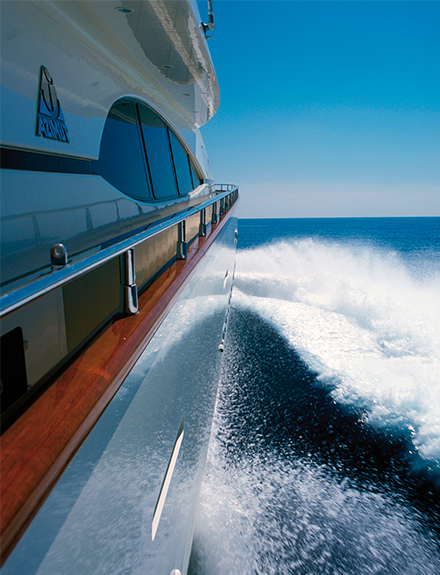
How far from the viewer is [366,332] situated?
7.26 meters

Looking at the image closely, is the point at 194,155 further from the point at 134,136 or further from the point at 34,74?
the point at 34,74

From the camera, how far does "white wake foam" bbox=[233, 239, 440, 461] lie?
4.68 m

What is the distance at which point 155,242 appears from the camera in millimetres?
2246

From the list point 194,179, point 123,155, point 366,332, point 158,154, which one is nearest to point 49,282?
point 123,155

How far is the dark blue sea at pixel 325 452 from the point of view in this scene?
2838 millimetres

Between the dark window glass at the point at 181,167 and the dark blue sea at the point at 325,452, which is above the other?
the dark window glass at the point at 181,167

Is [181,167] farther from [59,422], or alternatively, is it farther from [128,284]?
[59,422]

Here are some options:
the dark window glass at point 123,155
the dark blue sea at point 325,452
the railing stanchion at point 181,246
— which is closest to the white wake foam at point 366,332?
the dark blue sea at point 325,452

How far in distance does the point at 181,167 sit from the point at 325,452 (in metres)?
4.38

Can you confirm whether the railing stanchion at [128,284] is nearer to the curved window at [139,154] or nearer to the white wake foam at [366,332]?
the curved window at [139,154]

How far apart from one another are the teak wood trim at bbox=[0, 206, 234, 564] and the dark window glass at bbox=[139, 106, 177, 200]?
8.24ft

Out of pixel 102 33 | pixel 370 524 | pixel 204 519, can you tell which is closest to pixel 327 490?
pixel 370 524

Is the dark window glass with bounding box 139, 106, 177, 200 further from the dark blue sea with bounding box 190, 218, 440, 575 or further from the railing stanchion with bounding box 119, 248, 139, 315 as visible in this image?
the dark blue sea with bounding box 190, 218, 440, 575

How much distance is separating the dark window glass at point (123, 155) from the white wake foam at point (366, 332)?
411 cm
